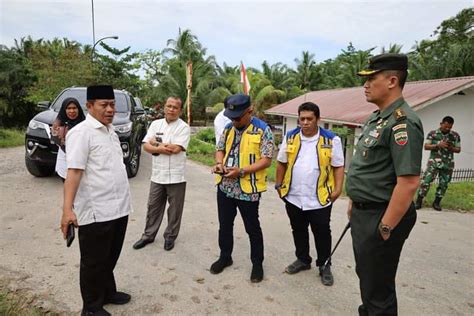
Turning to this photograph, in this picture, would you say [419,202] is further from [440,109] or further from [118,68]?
[118,68]

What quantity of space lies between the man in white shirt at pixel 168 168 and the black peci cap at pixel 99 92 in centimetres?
116

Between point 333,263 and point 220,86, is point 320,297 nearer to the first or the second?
point 333,263

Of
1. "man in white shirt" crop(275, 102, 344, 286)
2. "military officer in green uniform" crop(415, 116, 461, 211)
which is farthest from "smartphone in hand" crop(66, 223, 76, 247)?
"military officer in green uniform" crop(415, 116, 461, 211)

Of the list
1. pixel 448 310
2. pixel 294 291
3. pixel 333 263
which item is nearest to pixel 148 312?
pixel 294 291

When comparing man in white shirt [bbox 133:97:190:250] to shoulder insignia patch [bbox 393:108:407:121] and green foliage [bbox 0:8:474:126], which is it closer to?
shoulder insignia patch [bbox 393:108:407:121]

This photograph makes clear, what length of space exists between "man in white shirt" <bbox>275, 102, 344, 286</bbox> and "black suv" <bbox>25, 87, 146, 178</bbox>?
3.80m

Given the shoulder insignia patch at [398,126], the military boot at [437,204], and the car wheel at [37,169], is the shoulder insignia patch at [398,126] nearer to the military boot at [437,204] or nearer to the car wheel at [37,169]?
the military boot at [437,204]

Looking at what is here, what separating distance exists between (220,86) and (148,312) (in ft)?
85.6

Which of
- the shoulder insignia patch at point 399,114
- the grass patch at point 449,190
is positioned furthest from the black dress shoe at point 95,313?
the grass patch at point 449,190

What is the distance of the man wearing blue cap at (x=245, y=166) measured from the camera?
305 cm

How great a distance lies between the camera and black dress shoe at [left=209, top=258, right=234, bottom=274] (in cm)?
332

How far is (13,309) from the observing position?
257 cm

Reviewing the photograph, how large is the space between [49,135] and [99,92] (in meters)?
3.91

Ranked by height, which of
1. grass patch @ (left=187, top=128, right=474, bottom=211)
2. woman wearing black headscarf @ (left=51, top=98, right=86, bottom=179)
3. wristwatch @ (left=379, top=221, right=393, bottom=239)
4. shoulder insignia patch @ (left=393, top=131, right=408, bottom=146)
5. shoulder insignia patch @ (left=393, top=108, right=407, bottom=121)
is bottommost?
grass patch @ (left=187, top=128, right=474, bottom=211)
